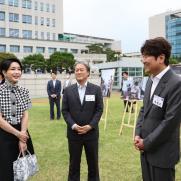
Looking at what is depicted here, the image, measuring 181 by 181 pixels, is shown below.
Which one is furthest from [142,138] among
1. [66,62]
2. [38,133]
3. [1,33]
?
[1,33]

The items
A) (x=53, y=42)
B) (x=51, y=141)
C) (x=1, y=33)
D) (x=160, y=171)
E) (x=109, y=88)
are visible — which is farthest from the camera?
(x=53, y=42)

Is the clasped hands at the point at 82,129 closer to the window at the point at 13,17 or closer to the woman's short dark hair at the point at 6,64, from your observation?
the woman's short dark hair at the point at 6,64

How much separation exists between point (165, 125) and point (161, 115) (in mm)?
133

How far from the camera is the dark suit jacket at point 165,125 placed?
2818 mm

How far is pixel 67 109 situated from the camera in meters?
4.76

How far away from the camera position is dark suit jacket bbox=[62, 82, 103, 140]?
4660 millimetres

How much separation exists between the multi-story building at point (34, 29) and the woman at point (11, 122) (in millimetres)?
62782

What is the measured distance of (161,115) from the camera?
2930 mm

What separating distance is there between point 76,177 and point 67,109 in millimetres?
976

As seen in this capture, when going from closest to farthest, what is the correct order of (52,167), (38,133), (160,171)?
(160,171) → (52,167) → (38,133)

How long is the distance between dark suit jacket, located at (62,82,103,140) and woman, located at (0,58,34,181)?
2.97 ft

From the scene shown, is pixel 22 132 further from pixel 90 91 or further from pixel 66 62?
pixel 66 62

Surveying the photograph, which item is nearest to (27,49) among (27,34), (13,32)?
(13,32)

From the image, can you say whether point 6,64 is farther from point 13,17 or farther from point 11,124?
point 13,17
